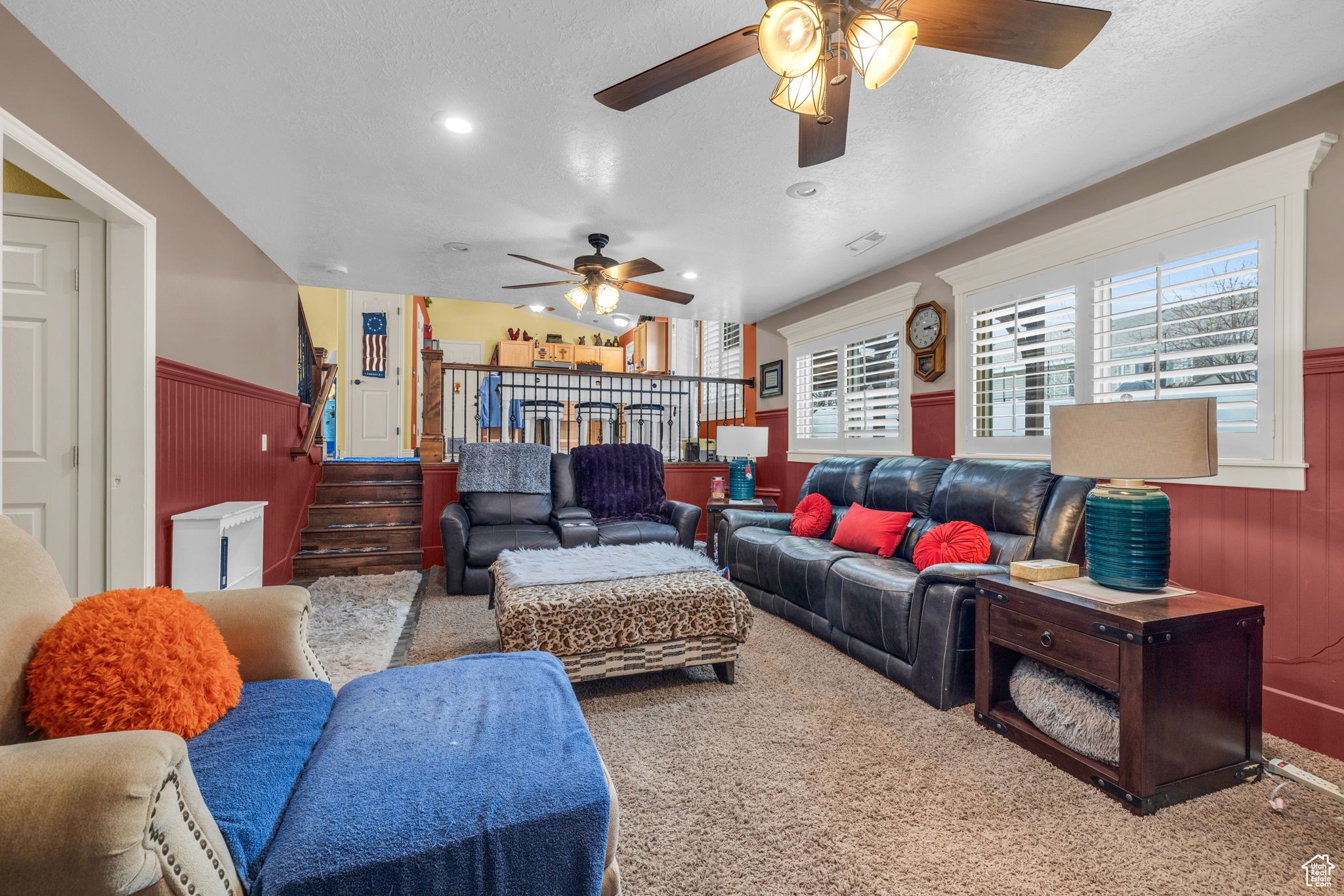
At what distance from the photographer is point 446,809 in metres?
0.99

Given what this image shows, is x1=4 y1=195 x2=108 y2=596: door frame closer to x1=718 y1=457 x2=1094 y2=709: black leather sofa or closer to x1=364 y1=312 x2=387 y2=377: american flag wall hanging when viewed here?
x1=718 y1=457 x2=1094 y2=709: black leather sofa

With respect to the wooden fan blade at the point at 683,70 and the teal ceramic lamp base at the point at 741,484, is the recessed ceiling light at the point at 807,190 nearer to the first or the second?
the wooden fan blade at the point at 683,70

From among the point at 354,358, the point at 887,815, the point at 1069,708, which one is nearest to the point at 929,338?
the point at 1069,708

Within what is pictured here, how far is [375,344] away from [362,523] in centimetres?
437

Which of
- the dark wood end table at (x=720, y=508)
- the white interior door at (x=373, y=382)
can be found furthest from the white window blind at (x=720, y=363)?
the white interior door at (x=373, y=382)

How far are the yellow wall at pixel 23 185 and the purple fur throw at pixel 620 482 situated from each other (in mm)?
3492

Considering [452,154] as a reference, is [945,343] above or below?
below

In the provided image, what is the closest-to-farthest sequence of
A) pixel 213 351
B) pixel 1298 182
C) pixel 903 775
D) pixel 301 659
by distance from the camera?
pixel 301 659 → pixel 903 775 → pixel 1298 182 → pixel 213 351

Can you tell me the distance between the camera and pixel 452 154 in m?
2.78

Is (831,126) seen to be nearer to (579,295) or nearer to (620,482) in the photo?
(579,295)

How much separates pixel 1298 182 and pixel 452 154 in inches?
137

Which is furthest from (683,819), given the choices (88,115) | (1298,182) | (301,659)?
(88,115)

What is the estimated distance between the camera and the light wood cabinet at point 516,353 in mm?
9383

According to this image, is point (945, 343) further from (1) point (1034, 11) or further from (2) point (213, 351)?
(2) point (213, 351)
